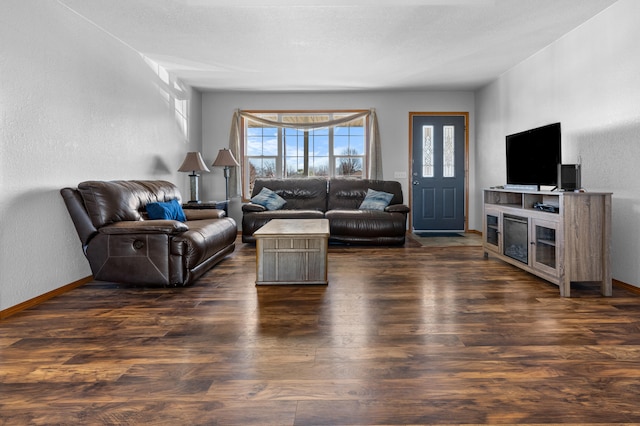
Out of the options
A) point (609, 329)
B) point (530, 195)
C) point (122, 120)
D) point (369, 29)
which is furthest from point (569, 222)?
point (122, 120)

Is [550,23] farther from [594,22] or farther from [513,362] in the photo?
[513,362]

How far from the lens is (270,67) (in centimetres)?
564

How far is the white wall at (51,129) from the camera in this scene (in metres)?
2.95

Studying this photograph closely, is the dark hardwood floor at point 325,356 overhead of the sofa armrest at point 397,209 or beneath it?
beneath

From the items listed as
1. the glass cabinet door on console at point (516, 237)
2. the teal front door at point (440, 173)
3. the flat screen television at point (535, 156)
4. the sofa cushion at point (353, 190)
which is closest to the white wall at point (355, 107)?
the teal front door at point (440, 173)

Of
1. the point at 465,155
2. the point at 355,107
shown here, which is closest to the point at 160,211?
the point at 355,107

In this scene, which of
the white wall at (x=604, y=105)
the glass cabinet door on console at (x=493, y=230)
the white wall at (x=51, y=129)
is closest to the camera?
the white wall at (x=51, y=129)

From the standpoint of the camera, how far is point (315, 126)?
7.32m

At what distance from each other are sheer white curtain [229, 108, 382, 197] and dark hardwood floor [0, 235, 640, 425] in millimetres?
3851

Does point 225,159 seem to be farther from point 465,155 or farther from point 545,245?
point 545,245

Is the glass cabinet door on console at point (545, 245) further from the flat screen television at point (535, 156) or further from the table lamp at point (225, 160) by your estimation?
the table lamp at point (225, 160)

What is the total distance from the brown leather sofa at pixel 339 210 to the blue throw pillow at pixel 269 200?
0.11 meters

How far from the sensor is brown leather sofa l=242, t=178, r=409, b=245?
5883mm

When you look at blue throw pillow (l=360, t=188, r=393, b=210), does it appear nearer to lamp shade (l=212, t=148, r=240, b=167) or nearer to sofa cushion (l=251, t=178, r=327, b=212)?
sofa cushion (l=251, t=178, r=327, b=212)
